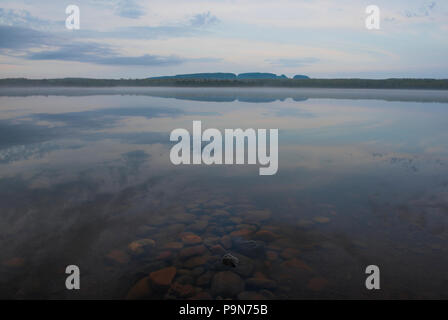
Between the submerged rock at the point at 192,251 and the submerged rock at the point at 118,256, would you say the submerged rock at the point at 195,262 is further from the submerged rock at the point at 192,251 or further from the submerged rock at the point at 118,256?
the submerged rock at the point at 118,256

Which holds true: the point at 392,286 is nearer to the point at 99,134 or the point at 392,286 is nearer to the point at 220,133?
the point at 220,133

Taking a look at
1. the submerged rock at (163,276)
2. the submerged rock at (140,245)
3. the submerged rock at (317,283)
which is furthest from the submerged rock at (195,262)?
the submerged rock at (317,283)

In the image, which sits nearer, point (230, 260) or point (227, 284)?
point (227, 284)

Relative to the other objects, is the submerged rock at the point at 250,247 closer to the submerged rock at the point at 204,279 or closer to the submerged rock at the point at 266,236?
the submerged rock at the point at 266,236

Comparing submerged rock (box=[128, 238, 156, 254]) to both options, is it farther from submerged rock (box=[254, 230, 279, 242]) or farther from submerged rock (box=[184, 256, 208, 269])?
submerged rock (box=[254, 230, 279, 242])

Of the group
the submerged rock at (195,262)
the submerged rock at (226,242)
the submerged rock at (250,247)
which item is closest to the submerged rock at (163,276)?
the submerged rock at (195,262)

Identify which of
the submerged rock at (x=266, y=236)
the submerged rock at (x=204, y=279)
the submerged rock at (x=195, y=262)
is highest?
the submerged rock at (x=266, y=236)

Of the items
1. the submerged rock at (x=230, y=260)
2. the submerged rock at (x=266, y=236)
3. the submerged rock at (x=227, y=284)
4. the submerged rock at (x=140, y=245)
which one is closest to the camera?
the submerged rock at (x=227, y=284)

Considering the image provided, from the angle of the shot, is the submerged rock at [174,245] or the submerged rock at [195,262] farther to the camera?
the submerged rock at [174,245]

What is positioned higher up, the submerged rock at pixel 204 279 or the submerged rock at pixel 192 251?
the submerged rock at pixel 192 251

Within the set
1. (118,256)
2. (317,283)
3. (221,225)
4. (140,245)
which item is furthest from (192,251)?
(317,283)

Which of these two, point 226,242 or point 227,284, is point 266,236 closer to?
point 226,242

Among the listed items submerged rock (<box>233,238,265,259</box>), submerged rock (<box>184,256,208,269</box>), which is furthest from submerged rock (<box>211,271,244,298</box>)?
submerged rock (<box>233,238,265,259</box>)

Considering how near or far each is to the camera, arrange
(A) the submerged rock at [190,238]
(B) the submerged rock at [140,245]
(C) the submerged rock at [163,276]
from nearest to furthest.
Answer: (C) the submerged rock at [163,276] → (B) the submerged rock at [140,245] → (A) the submerged rock at [190,238]
